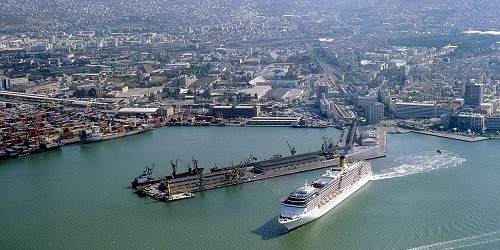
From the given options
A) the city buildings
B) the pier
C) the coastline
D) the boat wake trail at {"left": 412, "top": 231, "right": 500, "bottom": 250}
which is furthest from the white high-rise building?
the boat wake trail at {"left": 412, "top": 231, "right": 500, "bottom": 250}

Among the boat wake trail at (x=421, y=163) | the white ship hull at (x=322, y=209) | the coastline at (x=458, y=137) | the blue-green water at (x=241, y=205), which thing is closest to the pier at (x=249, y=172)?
the blue-green water at (x=241, y=205)

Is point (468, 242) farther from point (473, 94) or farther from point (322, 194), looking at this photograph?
point (473, 94)

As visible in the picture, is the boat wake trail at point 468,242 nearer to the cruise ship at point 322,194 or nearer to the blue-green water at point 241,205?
the blue-green water at point 241,205

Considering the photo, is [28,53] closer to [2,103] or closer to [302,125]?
[2,103]

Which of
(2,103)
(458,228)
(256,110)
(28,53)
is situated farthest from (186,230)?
(28,53)

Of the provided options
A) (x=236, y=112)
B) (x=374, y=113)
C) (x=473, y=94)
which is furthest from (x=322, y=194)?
(x=473, y=94)

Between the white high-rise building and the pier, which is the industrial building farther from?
the pier
